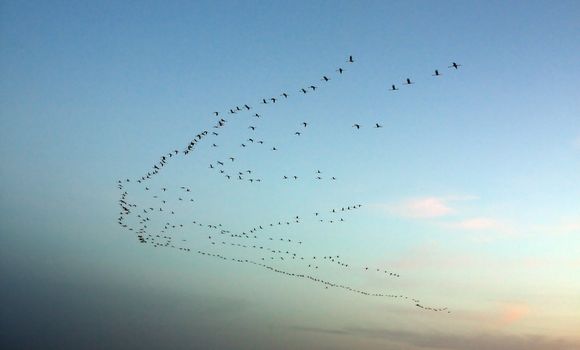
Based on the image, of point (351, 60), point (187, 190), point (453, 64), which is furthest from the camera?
point (187, 190)

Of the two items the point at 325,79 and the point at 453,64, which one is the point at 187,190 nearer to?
the point at 325,79

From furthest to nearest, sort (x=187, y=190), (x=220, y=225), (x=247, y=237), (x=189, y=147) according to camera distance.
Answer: (x=247, y=237) → (x=187, y=190) → (x=220, y=225) → (x=189, y=147)

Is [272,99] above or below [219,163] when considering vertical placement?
above

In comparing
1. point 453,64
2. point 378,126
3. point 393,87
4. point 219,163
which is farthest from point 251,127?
point 453,64

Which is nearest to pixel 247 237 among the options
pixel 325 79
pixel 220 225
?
pixel 220 225

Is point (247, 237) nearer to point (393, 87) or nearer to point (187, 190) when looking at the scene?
point (187, 190)

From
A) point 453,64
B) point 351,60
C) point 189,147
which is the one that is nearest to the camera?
point 453,64

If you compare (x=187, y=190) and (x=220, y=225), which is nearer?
(x=220, y=225)

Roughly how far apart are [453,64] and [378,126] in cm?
1106

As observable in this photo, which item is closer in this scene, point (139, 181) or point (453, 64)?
point (453, 64)

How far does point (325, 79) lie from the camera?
51.8 metres

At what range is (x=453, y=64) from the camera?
48062mm

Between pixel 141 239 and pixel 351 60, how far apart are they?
49.5 metres

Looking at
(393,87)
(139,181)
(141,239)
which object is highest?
(393,87)
